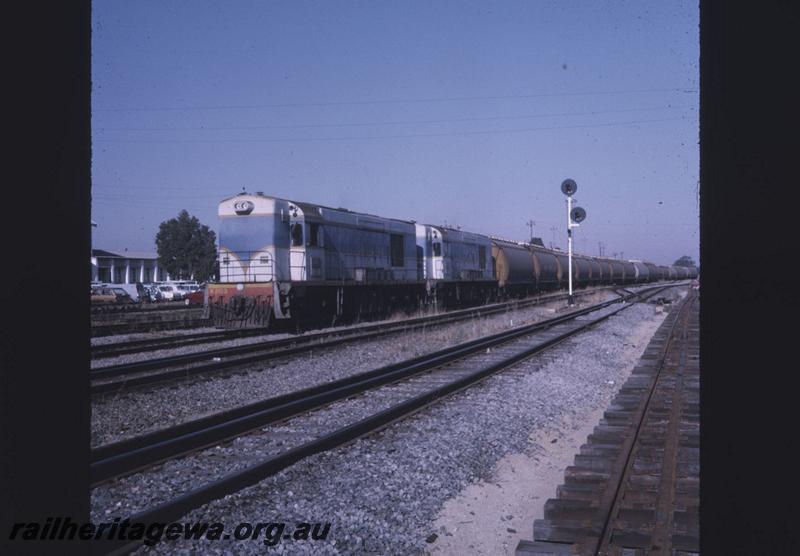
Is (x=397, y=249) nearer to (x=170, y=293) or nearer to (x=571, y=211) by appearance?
(x=571, y=211)

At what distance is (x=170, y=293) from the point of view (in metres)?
46.8

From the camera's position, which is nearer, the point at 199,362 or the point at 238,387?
the point at 238,387

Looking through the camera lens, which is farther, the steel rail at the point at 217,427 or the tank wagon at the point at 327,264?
the tank wagon at the point at 327,264

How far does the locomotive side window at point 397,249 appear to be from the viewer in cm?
2536

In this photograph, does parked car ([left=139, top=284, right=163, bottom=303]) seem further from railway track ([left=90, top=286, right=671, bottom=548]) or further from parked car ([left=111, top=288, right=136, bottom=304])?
railway track ([left=90, top=286, right=671, bottom=548])

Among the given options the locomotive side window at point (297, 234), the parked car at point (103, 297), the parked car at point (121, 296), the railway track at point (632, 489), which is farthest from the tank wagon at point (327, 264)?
the parked car at point (121, 296)

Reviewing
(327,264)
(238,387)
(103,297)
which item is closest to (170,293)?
(103,297)

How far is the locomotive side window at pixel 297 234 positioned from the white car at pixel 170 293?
29.3 metres

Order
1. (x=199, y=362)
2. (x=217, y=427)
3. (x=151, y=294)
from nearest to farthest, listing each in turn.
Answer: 1. (x=217, y=427)
2. (x=199, y=362)
3. (x=151, y=294)

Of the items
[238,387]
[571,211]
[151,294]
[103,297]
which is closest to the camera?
[238,387]

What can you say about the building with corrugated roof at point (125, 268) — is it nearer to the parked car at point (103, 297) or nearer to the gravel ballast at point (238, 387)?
the parked car at point (103, 297)

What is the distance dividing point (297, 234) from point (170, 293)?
30513mm

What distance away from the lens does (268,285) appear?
1834cm
